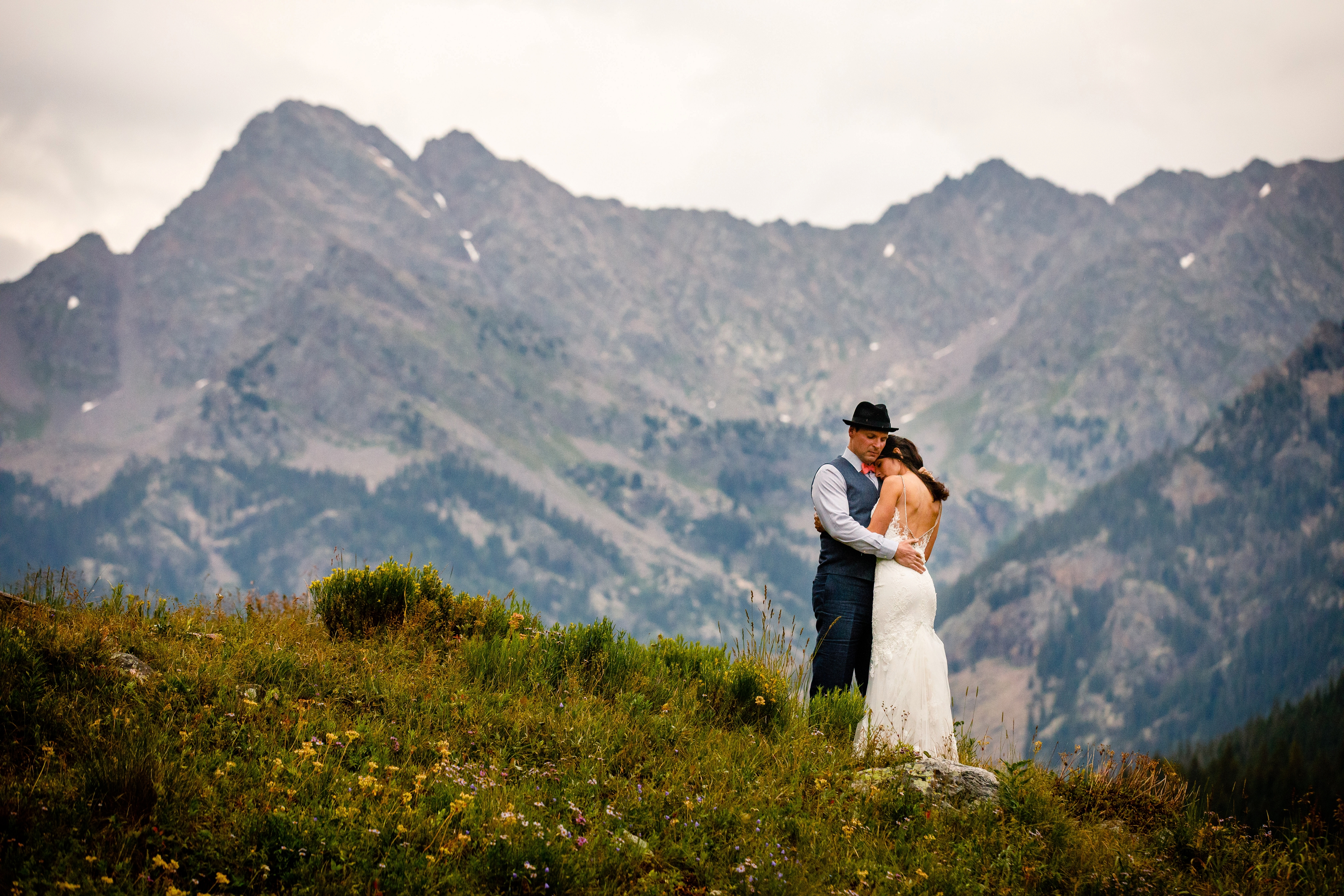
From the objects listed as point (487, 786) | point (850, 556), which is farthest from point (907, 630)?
point (487, 786)

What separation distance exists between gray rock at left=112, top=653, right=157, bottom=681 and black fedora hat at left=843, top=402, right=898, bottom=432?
20.1 feet

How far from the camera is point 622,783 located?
20.6 feet

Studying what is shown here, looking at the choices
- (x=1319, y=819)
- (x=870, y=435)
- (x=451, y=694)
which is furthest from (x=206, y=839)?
(x=1319, y=819)

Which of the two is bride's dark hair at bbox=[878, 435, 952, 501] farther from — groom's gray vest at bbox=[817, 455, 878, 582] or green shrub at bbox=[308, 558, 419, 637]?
green shrub at bbox=[308, 558, 419, 637]

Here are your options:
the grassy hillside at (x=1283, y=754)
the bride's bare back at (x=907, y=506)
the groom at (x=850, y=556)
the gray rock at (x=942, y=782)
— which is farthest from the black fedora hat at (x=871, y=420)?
the grassy hillside at (x=1283, y=754)

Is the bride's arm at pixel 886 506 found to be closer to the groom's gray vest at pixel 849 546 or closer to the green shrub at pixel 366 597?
the groom's gray vest at pixel 849 546

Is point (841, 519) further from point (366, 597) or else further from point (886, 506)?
point (366, 597)

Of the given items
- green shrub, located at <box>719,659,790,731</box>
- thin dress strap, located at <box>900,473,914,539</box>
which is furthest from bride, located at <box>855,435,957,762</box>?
green shrub, located at <box>719,659,790,731</box>

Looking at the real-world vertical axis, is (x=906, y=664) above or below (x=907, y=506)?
below

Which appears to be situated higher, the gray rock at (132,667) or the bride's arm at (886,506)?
the bride's arm at (886,506)

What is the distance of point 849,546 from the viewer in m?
9.02

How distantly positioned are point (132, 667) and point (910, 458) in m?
6.93

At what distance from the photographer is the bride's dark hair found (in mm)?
9188

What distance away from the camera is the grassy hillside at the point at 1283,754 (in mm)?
124188
